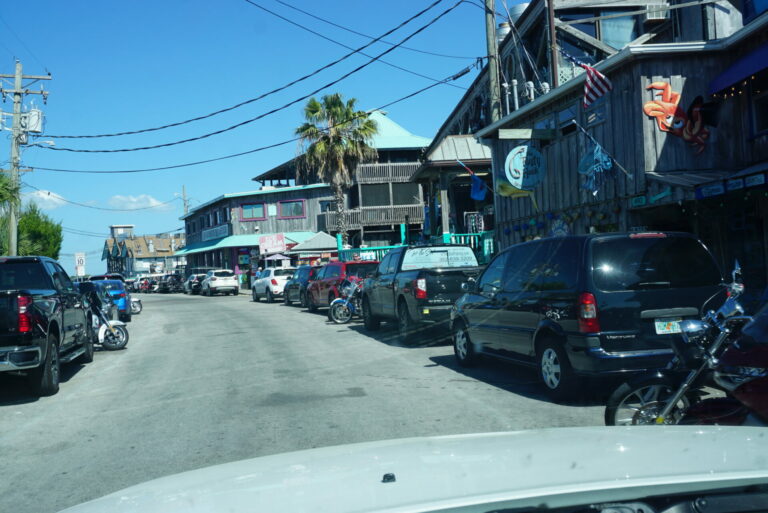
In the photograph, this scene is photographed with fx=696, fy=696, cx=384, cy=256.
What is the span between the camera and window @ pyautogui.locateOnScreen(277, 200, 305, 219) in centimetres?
5025

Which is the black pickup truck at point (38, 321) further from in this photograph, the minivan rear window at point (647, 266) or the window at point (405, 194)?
the window at point (405, 194)

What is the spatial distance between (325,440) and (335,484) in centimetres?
432

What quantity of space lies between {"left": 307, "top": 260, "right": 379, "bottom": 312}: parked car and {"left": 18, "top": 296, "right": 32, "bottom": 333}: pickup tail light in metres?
12.6

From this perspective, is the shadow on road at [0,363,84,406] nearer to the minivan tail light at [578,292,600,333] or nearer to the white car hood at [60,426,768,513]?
the minivan tail light at [578,292,600,333]

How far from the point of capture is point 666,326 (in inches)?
286

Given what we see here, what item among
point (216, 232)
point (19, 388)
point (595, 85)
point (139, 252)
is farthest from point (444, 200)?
point (139, 252)

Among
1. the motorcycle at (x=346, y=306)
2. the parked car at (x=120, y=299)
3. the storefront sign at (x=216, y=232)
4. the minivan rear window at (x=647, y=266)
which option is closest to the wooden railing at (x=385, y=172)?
the storefront sign at (x=216, y=232)

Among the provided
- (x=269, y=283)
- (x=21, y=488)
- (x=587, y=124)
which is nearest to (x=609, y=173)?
(x=587, y=124)

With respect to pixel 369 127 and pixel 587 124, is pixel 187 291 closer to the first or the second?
pixel 369 127

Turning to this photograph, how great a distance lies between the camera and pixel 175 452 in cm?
618

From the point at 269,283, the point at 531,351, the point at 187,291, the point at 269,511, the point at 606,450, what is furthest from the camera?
the point at 187,291

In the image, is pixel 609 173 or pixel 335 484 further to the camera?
pixel 609 173

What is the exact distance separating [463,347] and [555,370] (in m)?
2.81

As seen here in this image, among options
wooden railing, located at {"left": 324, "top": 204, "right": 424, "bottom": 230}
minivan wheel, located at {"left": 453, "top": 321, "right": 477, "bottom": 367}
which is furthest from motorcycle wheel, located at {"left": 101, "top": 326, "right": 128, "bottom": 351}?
wooden railing, located at {"left": 324, "top": 204, "right": 424, "bottom": 230}
